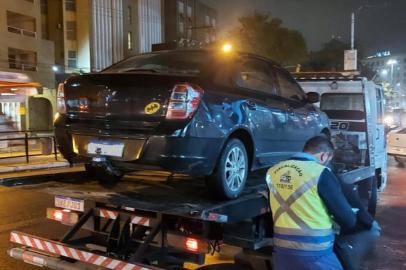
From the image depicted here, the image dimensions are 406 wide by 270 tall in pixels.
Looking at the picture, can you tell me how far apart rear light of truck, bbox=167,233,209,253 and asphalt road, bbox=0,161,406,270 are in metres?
1.56

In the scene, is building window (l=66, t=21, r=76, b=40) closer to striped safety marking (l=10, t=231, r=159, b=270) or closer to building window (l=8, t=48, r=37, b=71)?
building window (l=8, t=48, r=37, b=71)

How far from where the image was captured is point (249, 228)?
430cm

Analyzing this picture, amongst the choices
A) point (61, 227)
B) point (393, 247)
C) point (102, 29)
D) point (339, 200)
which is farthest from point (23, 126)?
point (339, 200)

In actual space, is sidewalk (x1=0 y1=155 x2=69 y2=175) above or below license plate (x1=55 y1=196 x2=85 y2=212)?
below

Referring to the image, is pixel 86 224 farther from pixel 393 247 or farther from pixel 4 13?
pixel 4 13

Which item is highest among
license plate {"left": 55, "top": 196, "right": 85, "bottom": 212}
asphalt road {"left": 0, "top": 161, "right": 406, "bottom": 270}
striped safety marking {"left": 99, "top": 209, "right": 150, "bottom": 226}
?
license plate {"left": 55, "top": 196, "right": 85, "bottom": 212}

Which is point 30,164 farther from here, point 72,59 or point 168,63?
point 72,59

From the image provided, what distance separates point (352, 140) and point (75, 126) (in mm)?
5299

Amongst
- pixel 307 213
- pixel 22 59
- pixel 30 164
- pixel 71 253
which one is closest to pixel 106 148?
pixel 71 253

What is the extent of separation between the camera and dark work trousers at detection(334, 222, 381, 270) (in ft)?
11.7

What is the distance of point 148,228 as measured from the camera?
4512 millimetres

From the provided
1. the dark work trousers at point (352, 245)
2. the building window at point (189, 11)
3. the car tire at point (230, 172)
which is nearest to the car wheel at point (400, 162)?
the car tire at point (230, 172)

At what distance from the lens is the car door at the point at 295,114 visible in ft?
20.1

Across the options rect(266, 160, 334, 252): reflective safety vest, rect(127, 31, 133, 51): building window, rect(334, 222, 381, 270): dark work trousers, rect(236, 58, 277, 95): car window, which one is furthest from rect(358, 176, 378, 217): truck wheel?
rect(127, 31, 133, 51): building window
